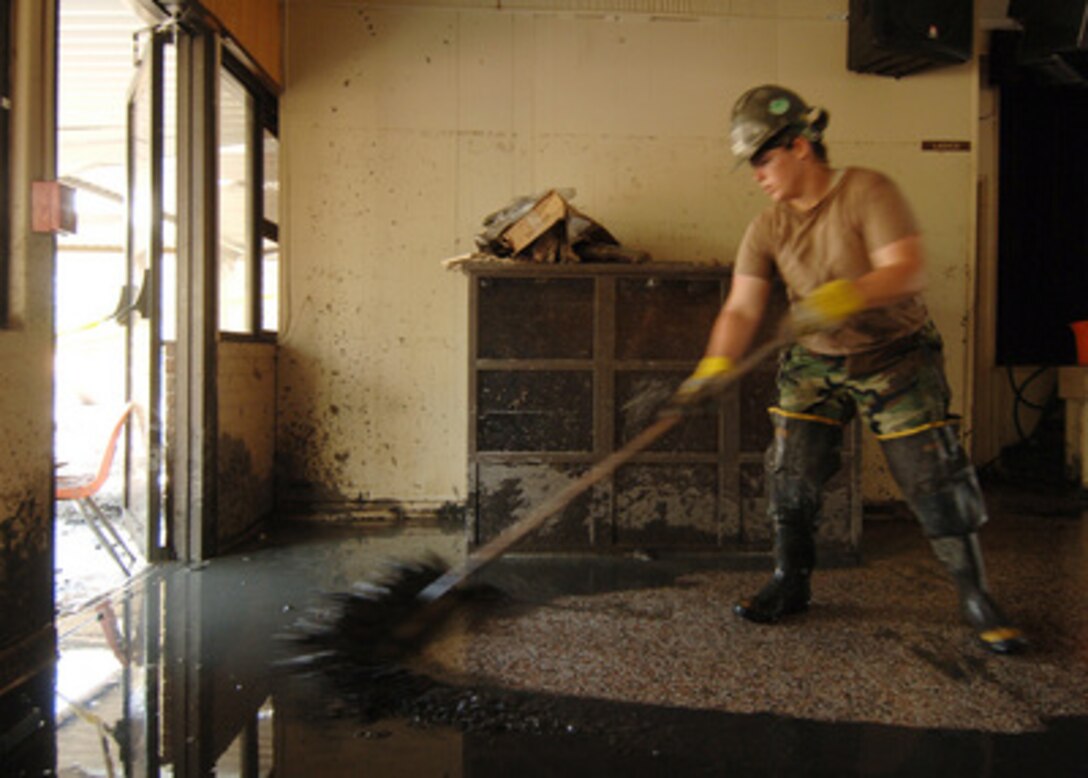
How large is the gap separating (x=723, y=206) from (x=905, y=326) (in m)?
2.66

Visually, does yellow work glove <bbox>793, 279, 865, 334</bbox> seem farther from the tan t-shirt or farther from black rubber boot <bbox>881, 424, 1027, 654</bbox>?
black rubber boot <bbox>881, 424, 1027, 654</bbox>

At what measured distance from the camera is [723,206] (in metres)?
5.33

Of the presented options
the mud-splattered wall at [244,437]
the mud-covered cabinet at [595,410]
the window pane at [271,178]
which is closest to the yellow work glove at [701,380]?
the mud-covered cabinet at [595,410]

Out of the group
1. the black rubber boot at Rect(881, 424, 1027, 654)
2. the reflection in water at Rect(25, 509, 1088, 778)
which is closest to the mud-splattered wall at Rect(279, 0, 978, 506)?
the reflection in water at Rect(25, 509, 1088, 778)

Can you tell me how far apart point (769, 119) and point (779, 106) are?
6cm

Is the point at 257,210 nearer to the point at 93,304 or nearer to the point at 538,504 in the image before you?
the point at 538,504

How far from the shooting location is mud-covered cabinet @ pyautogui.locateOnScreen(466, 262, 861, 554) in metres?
4.29

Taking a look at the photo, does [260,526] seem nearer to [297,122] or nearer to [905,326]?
[297,122]

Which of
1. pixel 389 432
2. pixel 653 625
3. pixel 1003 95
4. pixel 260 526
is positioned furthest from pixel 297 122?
pixel 1003 95

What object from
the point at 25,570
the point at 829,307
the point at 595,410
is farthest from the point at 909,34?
the point at 25,570

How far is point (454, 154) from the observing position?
5211 millimetres

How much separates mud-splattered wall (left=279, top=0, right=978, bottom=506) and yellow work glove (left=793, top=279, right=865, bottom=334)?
2.79 meters

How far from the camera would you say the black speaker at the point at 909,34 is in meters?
4.88

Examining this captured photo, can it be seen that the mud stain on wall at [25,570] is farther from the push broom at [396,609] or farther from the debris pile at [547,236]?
the debris pile at [547,236]
